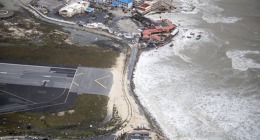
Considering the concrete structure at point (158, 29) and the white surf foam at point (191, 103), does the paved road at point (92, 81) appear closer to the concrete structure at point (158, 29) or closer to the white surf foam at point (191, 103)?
the white surf foam at point (191, 103)

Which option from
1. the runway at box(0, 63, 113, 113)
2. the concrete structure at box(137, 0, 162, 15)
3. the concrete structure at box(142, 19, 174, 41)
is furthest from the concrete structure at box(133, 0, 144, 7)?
the runway at box(0, 63, 113, 113)

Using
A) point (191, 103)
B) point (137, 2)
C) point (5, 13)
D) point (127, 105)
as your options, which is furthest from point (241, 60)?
point (5, 13)

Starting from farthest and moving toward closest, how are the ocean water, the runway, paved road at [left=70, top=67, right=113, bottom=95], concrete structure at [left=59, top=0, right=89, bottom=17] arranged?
1. concrete structure at [left=59, top=0, right=89, bottom=17]
2. paved road at [left=70, top=67, right=113, bottom=95]
3. the runway
4. the ocean water

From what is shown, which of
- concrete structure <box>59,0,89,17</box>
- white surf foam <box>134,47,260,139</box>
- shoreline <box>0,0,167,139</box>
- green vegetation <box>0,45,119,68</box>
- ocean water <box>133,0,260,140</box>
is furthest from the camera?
concrete structure <box>59,0,89,17</box>

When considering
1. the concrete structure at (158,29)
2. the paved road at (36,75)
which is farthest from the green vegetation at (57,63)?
the concrete structure at (158,29)

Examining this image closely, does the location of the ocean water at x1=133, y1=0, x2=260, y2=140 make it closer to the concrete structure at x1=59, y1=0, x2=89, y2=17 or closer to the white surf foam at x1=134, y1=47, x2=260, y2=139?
the white surf foam at x1=134, y1=47, x2=260, y2=139

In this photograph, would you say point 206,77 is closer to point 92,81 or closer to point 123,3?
point 92,81

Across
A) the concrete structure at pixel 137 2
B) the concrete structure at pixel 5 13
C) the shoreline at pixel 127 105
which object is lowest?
the shoreline at pixel 127 105

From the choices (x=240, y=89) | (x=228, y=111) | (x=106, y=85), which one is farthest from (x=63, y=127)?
(x=240, y=89)
